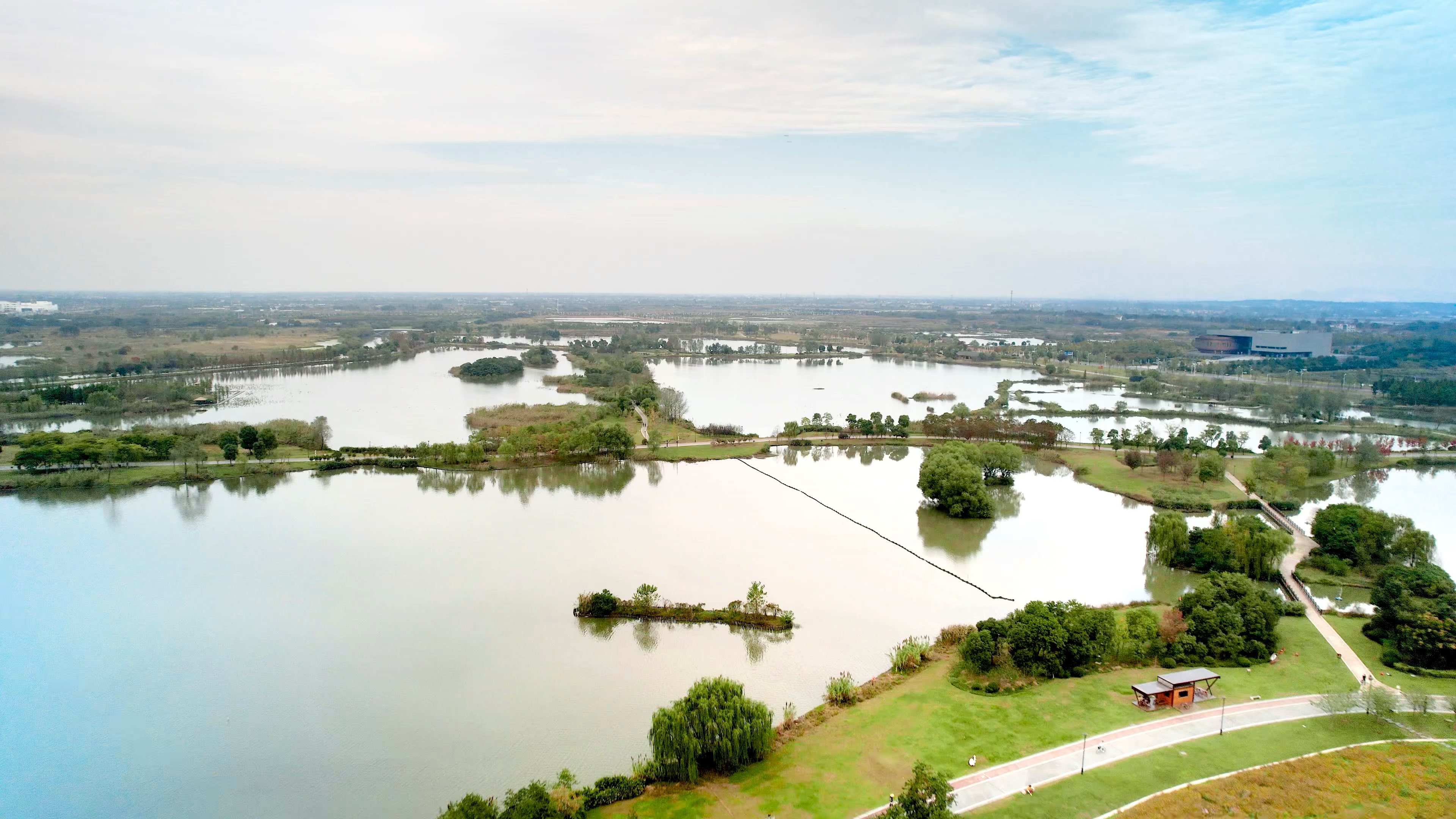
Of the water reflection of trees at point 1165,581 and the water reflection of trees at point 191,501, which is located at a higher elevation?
the water reflection of trees at point 191,501

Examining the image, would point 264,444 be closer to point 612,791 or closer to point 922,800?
point 612,791

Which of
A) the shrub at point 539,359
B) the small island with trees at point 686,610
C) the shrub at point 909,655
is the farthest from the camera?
the shrub at point 539,359

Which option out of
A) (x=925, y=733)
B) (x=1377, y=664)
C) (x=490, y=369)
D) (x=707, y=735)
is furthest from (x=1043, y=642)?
(x=490, y=369)

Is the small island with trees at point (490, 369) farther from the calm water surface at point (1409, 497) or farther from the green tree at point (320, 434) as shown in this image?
the calm water surface at point (1409, 497)

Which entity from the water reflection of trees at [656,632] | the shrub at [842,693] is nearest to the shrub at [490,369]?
the water reflection of trees at [656,632]

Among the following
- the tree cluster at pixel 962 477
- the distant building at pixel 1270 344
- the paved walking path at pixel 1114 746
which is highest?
the distant building at pixel 1270 344

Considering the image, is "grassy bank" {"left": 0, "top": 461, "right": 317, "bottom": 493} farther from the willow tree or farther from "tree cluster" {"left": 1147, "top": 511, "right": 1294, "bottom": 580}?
"tree cluster" {"left": 1147, "top": 511, "right": 1294, "bottom": 580}

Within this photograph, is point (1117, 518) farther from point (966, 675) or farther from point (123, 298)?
point (123, 298)
